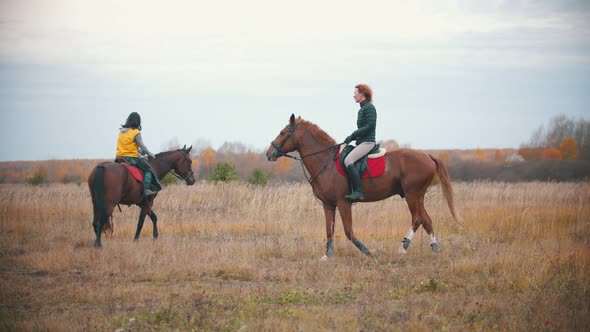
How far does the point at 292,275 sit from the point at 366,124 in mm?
3236

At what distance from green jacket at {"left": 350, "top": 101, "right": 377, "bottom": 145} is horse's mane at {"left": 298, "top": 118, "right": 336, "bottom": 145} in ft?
2.22

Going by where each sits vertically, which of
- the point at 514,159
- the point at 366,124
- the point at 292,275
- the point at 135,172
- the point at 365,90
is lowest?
the point at 292,275

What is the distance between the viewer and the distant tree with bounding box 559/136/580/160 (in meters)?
62.6

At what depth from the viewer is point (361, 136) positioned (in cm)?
1068

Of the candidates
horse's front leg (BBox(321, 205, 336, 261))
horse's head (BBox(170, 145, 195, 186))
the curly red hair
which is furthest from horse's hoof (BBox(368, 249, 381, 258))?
horse's head (BBox(170, 145, 195, 186))

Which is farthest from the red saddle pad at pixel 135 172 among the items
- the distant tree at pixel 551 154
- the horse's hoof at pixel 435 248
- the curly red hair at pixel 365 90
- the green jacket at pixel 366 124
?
the distant tree at pixel 551 154

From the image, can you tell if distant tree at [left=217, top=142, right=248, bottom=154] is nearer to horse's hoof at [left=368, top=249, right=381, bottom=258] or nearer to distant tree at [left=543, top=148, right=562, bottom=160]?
distant tree at [left=543, top=148, right=562, bottom=160]

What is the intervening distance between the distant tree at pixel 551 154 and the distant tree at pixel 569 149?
1.68 ft

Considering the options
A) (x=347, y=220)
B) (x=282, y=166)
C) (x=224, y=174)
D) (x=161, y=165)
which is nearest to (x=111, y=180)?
(x=161, y=165)

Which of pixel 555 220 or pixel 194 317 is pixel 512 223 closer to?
pixel 555 220

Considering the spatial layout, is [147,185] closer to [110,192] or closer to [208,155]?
[110,192]

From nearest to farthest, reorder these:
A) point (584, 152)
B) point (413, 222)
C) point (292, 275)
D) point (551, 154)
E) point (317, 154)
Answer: point (292, 275), point (413, 222), point (317, 154), point (584, 152), point (551, 154)

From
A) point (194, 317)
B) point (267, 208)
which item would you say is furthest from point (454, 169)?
point (194, 317)

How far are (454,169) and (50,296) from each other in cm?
4128
